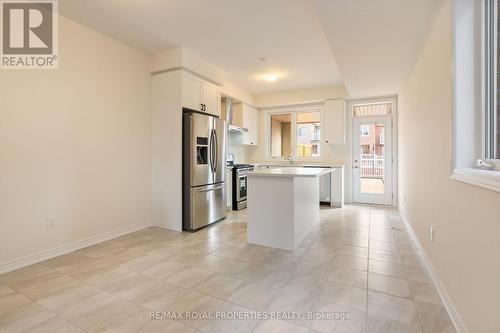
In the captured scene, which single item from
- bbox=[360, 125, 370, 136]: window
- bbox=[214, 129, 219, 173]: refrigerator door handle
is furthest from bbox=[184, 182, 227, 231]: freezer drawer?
bbox=[360, 125, 370, 136]: window

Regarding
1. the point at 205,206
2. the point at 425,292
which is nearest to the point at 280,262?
the point at 425,292

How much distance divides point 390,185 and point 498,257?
4.62 meters

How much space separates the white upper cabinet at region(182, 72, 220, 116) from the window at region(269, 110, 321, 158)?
2.39 metres

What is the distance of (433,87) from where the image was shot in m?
2.25

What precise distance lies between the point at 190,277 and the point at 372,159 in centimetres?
477

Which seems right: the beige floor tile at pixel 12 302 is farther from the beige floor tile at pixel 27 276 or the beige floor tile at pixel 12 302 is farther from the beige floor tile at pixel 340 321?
the beige floor tile at pixel 340 321

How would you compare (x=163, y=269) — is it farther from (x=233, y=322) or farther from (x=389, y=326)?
(x=389, y=326)

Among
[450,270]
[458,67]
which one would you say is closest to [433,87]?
[458,67]


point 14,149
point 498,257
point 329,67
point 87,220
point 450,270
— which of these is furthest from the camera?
point 329,67

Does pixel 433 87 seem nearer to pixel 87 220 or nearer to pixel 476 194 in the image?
pixel 476 194

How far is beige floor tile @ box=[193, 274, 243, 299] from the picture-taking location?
2.00 m

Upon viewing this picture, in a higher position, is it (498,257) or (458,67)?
(458,67)

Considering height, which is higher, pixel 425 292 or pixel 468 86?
pixel 468 86

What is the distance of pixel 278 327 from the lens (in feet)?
5.29
